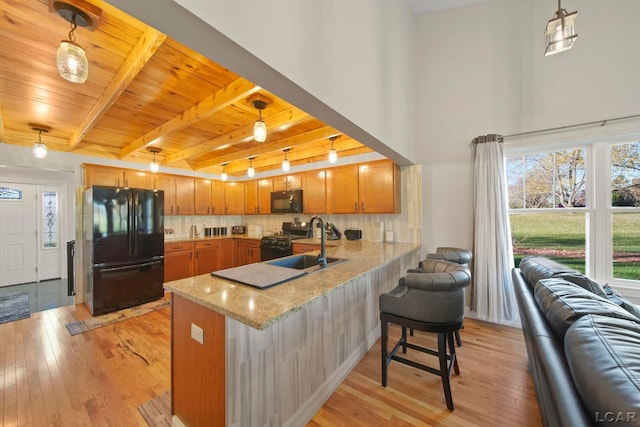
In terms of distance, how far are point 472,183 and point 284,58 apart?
9.79 ft

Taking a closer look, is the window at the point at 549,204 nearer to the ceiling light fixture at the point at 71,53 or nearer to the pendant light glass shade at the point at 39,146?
the ceiling light fixture at the point at 71,53

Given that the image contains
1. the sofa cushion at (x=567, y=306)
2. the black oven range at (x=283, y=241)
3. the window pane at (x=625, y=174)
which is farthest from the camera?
the black oven range at (x=283, y=241)

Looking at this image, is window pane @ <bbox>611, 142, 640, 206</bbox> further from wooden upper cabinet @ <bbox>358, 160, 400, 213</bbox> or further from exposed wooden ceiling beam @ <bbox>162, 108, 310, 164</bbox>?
exposed wooden ceiling beam @ <bbox>162, 108, 310, 164</bbox>

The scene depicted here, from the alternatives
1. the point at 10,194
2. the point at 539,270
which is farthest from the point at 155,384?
the point at 10,194

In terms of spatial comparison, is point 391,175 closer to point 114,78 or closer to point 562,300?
point 562,300

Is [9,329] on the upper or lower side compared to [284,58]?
lower

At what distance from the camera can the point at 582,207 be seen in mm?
2674

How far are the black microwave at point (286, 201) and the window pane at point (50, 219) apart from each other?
4943 mm

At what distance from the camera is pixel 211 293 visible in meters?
1.37

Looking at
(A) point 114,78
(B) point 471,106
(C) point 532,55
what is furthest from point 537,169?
(A) point 114,78

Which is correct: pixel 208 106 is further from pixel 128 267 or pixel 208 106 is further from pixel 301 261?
pixel 128 267

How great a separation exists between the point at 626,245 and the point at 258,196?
549 centimetres

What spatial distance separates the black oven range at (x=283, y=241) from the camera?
4.19 m

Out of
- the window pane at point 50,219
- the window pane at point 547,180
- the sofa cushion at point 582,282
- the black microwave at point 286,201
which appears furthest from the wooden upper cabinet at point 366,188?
the window pane at point 50,219
